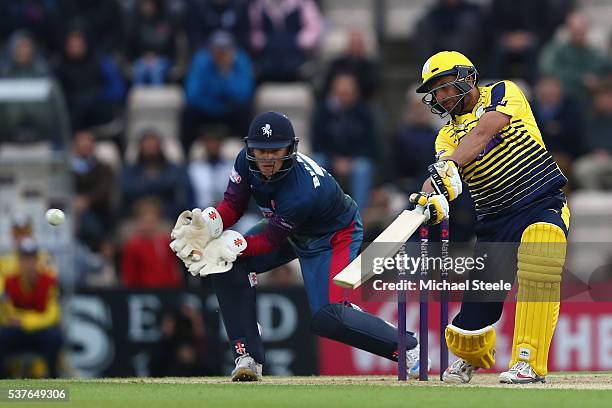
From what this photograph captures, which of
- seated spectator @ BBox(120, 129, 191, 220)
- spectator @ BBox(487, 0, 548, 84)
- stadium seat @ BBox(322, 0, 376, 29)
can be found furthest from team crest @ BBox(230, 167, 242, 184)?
stadium seat @ BBox(322, 0, 376, 29)

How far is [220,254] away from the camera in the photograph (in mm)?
10867

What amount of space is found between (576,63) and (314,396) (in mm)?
9631

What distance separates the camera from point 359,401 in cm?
920

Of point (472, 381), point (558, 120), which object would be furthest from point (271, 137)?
point (558, 120)

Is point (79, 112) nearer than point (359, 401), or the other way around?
point (359, 401)

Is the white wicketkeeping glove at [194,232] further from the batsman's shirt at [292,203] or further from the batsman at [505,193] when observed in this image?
the batsman at [505,193]

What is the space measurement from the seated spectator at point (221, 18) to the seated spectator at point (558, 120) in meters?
3.72

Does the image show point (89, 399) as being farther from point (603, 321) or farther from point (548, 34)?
point (548, 34)

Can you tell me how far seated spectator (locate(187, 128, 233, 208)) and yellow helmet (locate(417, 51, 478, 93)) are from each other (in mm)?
6671

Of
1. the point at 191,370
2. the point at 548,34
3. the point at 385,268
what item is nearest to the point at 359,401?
the point at 385,268

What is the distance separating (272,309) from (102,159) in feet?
10.9

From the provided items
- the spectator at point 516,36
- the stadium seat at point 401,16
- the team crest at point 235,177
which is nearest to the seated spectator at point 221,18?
the stadium seat at point 401,16

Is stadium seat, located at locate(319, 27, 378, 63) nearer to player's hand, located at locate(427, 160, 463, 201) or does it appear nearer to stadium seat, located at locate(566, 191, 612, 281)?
stadium seat, located at locate(566, 191, 612, 281)

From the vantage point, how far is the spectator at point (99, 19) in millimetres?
19250
